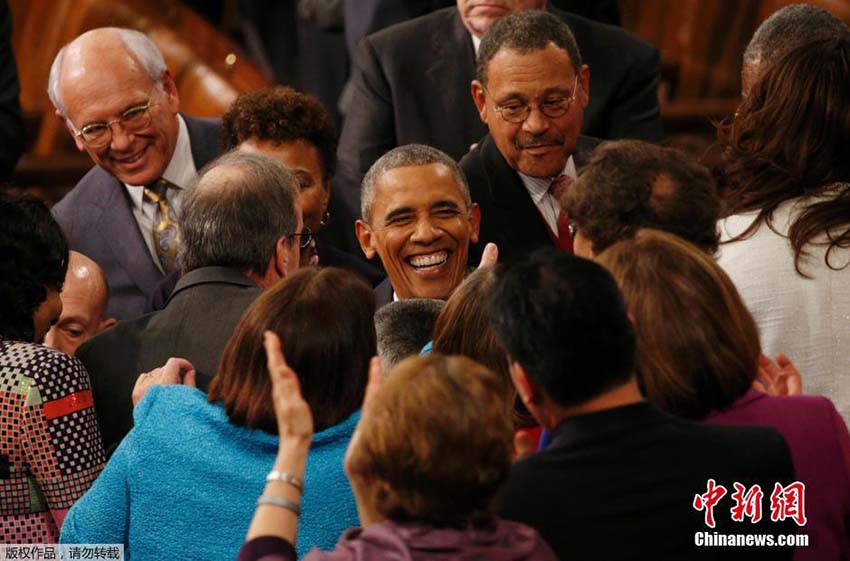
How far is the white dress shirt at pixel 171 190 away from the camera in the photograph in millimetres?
4164

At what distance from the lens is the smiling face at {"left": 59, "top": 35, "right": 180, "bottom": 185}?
4.11 m

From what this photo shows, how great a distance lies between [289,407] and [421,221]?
152 cm

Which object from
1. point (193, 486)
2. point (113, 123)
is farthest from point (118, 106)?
point (193, 486)

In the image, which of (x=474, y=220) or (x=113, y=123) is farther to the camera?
(x=113, y=123)

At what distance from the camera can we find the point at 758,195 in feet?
9.66

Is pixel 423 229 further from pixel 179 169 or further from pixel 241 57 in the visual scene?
pixel 241 57

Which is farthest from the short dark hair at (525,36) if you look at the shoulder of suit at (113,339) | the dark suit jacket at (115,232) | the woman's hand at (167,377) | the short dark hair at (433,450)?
the short dark hair at (433,450)

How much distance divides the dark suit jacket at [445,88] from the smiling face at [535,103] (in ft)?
1.76

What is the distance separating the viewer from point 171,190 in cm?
418

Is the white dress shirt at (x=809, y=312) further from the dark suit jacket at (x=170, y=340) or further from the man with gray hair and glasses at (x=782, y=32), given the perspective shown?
the man with gray hair and glasses at (x=782, y=32)

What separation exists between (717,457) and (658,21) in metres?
5.27

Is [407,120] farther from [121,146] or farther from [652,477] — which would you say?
[652,477]

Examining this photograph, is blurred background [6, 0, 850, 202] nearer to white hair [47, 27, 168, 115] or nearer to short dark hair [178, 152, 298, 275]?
white hair [47, 27, 168, 115]

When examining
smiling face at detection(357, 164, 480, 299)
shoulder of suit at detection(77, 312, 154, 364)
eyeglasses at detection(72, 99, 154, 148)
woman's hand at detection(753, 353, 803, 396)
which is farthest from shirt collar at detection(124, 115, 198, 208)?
woman's hand at detection(753, 353, 803, 396)
